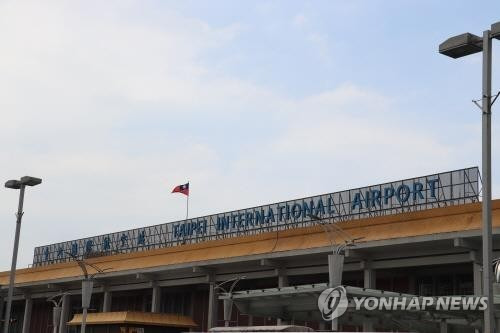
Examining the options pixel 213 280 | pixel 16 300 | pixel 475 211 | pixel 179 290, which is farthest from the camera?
pixel 16 300

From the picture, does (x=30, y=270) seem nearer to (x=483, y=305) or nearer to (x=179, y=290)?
(x=179, y=290)

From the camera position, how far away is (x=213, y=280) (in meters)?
62.3

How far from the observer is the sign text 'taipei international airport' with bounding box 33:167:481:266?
187ft

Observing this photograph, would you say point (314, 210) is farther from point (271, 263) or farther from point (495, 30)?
point (495, 30)

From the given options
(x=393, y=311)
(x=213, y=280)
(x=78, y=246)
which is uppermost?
(x=78, y=246)

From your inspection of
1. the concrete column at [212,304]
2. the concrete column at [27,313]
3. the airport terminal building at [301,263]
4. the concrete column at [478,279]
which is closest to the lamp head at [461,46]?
the airport terminal building at [301,263]

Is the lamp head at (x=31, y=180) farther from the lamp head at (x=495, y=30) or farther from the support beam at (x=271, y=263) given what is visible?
the lamp head at (x=495, y=30)

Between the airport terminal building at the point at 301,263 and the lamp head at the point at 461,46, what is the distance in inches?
376

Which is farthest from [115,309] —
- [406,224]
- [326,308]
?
[326,308]

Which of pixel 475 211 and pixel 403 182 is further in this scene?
pixel 403 182

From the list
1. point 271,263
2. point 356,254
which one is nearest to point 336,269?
point 356,254

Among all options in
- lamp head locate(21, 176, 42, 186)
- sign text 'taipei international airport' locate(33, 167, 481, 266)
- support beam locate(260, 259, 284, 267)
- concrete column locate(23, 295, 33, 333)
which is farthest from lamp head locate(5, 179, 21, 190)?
concrete column locate(23, 295, 33, 333)

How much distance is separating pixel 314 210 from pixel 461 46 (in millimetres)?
47365

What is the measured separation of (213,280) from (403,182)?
1778 centimetres
